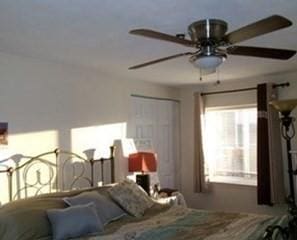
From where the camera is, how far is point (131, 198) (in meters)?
3.69

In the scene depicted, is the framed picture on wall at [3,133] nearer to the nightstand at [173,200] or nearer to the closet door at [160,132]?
the closet door at [160,132]

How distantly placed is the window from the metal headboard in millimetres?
1845

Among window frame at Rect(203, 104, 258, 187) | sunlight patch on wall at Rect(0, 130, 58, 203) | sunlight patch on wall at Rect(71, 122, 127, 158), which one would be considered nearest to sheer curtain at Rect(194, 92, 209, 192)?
window frame at Rect(203, 104, 258, 187)

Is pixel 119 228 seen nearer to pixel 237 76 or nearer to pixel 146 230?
pixel 146 230

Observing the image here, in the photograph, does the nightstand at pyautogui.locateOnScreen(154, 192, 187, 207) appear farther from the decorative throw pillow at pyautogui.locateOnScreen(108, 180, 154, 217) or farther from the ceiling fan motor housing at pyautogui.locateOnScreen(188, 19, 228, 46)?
the ceiling fan motor housing at pyautogui.locateOnScreen(188, 19, 228, 46)

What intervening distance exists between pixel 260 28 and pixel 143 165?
276cm

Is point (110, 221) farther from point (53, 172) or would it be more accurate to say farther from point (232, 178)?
point (232, 178)

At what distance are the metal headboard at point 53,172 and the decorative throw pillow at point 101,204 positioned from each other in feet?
1.84

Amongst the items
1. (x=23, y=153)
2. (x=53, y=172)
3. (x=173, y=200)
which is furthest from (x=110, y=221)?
(x=173, y=200)

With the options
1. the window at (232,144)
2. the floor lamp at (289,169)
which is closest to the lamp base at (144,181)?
the window at (232,144)

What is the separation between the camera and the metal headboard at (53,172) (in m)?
3.50

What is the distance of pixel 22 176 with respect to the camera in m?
3.57

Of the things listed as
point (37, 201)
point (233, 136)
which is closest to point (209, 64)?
point (37, 201)

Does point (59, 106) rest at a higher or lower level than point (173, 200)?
higher
